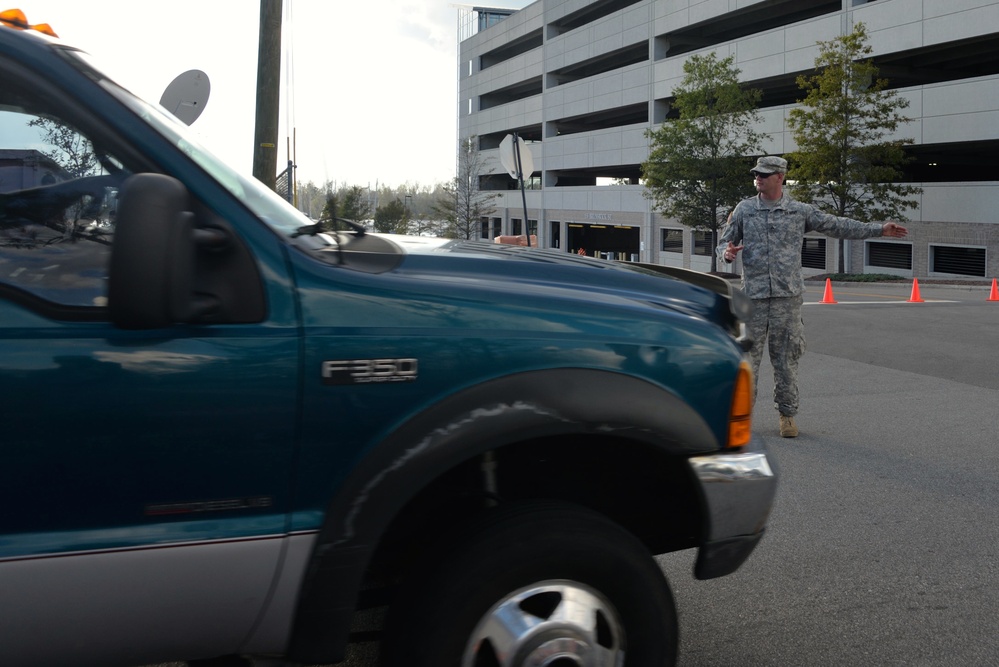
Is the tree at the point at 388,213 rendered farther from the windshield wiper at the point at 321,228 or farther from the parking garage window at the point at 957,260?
the parking garage window at the point at 957,260

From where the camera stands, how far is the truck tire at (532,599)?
8.16ft

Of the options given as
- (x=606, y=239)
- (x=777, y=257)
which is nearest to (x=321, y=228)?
(x=777, y=257)

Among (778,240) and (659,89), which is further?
(659,89)

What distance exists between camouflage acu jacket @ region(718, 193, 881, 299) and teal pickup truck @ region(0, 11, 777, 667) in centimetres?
446

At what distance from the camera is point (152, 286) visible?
6.97 feet

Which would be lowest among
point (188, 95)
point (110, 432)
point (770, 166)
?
point (110, 432)

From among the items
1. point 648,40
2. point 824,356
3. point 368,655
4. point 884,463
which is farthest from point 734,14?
point 368,655

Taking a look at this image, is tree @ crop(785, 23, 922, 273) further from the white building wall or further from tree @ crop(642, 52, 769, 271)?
tree @ crop(642, 52, 769, 271)

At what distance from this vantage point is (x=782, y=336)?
7.14 meters

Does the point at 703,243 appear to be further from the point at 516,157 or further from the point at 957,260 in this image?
the point at 516,157

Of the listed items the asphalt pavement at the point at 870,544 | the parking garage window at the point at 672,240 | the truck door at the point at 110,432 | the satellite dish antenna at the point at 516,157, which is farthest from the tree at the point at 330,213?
the parking garage window at the point at 672,240

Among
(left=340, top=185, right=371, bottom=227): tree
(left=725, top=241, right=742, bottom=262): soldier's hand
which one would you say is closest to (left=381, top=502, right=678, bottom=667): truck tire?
(left=340, top=185, right=371, bottom=227): tree

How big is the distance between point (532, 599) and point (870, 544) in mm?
2890

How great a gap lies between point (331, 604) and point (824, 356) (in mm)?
10160
